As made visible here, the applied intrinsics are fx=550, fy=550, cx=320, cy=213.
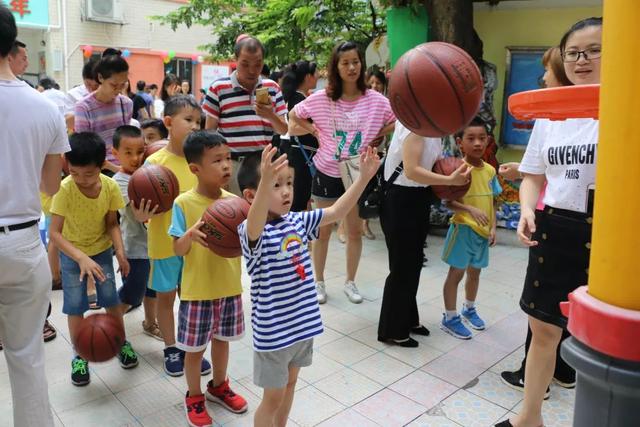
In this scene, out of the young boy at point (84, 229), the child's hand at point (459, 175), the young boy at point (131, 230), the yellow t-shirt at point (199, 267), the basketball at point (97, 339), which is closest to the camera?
the yellow t-shirt at point (199, 267)

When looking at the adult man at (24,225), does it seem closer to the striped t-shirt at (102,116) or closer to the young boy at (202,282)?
the young boy at (202,282)

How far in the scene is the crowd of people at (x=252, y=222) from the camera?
235 cm

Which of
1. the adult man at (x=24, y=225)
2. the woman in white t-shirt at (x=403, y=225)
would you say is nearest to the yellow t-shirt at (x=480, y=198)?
the woman in white t-shirt at (x=403, y=225)

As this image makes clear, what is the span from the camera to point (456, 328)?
4148 mm

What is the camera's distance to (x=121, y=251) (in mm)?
3236

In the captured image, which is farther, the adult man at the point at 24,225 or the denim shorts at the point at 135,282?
the denim shorts at the point at 135,282

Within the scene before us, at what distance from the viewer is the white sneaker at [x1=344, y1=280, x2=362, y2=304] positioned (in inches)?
187

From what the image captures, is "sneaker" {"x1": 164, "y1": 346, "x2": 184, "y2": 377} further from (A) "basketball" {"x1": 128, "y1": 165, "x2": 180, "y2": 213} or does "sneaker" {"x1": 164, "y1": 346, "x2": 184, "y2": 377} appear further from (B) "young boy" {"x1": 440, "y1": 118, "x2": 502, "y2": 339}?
(B) "young boy" {"x1": 440, "y1": 118, "x2": 502, "y2": 339}

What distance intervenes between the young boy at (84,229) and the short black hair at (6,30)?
0.87 metres

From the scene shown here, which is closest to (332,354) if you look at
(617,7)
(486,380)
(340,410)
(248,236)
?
(340,410)

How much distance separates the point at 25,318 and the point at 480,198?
3.07m

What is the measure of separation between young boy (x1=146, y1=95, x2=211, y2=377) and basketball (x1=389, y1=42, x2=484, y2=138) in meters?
1.43

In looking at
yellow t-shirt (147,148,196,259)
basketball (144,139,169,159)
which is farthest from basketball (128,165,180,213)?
basketball (144,139,169,159)

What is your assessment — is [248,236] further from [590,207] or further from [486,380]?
[486,380]
